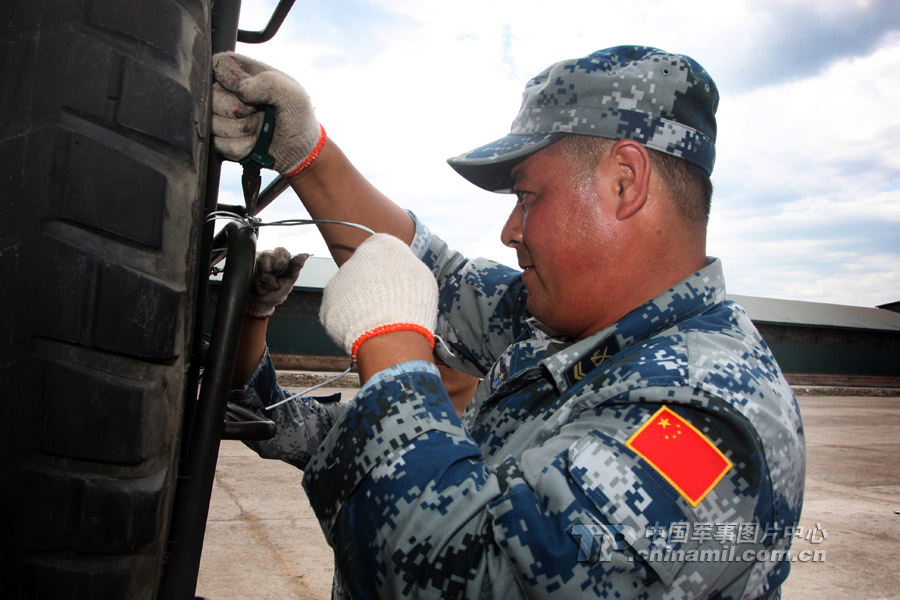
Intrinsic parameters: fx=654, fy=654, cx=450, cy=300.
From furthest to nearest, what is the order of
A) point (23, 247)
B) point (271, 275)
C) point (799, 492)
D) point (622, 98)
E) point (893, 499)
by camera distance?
1. point (893, 499)
2. point (271, 275)
3. point (622, 98)
4. point (799, 492)
5. point (23, 247)

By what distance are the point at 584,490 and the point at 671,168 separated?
2.13 feet

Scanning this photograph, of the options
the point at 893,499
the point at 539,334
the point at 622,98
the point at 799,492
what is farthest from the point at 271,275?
the point at 893,499

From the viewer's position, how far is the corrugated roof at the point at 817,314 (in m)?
17.6

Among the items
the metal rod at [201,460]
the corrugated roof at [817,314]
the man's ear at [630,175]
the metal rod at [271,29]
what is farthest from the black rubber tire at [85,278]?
the corrugated roof at [817,314]

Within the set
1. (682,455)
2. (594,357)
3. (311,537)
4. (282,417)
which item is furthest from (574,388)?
(311,537)

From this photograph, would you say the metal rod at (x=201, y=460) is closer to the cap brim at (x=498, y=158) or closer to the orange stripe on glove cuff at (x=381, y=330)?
the orange stripe on glove cuff at (x=381, y=330)

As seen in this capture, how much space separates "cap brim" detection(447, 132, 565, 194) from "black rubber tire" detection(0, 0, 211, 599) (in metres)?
0.62

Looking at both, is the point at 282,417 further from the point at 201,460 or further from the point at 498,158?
the point at 498,158

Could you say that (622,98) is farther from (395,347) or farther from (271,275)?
(271,275)

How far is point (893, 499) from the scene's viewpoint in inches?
170

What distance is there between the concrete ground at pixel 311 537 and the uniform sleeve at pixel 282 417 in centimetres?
97

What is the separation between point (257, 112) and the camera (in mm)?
1191

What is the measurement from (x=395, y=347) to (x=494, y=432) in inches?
13.6

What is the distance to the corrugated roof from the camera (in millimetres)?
17634
